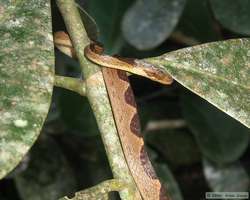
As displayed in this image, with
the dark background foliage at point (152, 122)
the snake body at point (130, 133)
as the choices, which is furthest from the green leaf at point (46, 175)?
the snake body at point (130, 133)

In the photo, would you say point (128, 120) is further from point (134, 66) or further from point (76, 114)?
point (76, 114)

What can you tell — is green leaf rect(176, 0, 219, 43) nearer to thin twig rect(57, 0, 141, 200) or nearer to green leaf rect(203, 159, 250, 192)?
green leaf rect(203, 159, 250, 192)

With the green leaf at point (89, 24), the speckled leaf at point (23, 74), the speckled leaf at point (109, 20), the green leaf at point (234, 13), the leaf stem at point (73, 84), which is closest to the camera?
the speckled leaf at point (23, 74)

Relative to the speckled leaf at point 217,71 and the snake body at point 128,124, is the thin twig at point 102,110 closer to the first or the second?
the snake body at point 128,124

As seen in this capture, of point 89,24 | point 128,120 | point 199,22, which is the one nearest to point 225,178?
point 199,22

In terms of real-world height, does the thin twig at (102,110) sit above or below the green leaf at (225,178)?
above

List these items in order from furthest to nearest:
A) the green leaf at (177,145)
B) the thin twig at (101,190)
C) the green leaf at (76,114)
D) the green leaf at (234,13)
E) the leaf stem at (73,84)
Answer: the green leaf at (177,145) < the green leaf at (76,114) < the green leaf at (234,13) < the leaf stem at (73,84) < the thin twig at (101,190)
